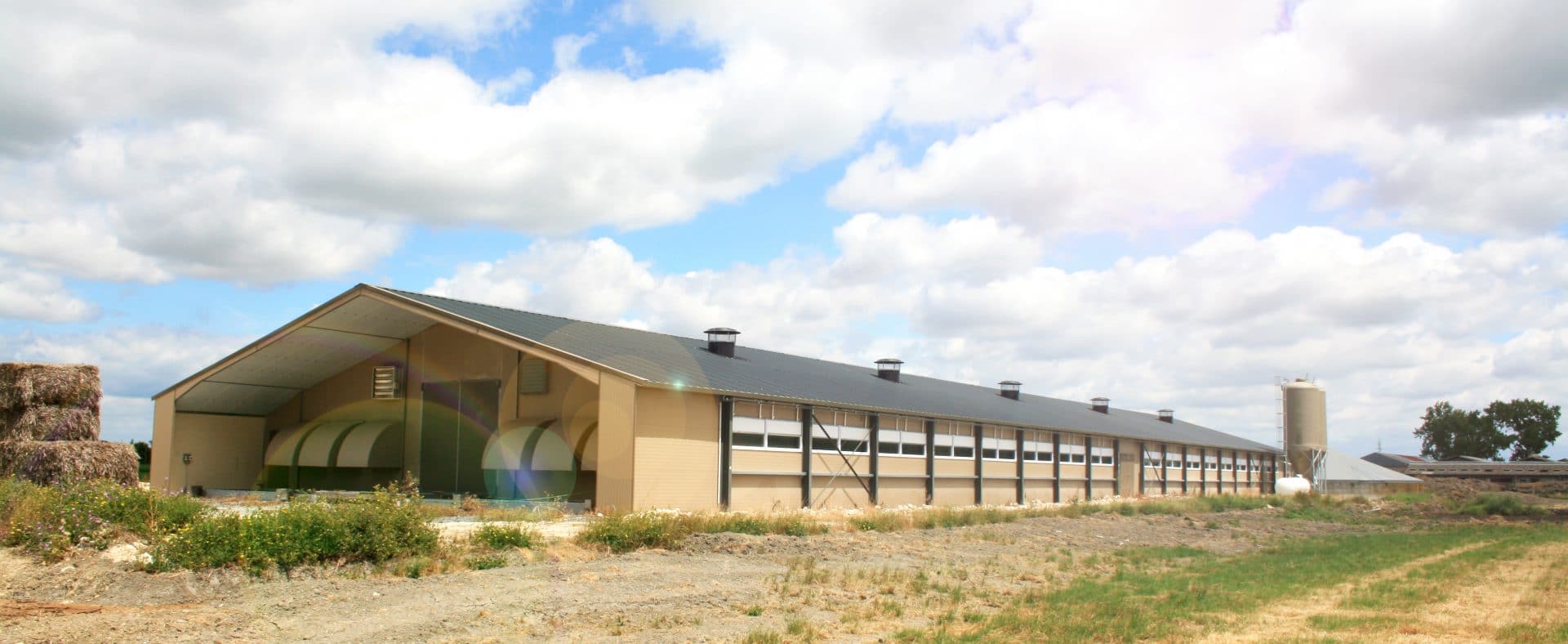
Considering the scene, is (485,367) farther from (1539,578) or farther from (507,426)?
(1539,578)

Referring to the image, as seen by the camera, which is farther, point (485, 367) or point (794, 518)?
point (485, 367)

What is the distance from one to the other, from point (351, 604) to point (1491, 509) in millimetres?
43570

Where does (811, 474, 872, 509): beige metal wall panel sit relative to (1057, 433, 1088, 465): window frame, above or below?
below

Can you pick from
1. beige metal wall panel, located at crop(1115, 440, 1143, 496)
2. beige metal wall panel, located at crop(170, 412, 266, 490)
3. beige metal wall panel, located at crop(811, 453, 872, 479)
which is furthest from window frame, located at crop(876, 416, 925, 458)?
beige metal wall panel, located at crop(170, 412, 266, 490)

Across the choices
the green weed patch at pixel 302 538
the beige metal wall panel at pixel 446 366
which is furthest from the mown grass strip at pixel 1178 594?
the beige metal wall panel at pixel 446 366

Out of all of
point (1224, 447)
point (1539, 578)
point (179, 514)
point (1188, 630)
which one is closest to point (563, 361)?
point (179, 514)

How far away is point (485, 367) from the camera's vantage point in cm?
2892

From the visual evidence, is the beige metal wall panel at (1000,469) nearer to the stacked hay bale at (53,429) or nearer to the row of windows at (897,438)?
the row of windows at (897,438)

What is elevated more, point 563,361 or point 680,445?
point 563,361

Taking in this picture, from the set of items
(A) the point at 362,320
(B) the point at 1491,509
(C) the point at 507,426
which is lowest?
(B) the point at 1491,509

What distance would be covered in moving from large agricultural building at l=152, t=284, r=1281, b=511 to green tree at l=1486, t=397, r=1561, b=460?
296 feet

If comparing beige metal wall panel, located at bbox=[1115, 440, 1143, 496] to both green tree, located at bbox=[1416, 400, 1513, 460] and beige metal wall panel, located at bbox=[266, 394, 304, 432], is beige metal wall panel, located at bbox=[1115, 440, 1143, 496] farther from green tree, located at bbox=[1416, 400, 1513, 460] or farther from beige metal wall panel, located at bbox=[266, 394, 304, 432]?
green tree, located at bbox=[1416, 400, 1513, 460]

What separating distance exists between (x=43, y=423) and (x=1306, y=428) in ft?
195

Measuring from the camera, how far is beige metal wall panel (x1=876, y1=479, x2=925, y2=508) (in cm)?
3053
